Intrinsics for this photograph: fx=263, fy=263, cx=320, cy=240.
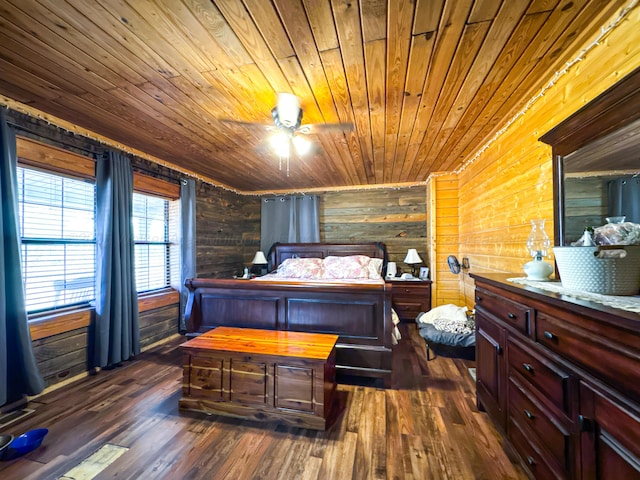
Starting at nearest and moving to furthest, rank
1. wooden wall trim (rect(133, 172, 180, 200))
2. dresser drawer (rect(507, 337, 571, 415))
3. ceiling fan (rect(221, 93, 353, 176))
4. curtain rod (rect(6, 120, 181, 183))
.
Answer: dresser drawer (rect(507, 337, 571, 415)) < ceiling fan (rect(221, 93, 353, 176)) < curtain rod (rect(6, 120, 181, 183)) < wooden wall trim (rect(133, 172, 180, 200))

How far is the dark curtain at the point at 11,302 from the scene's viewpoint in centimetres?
188

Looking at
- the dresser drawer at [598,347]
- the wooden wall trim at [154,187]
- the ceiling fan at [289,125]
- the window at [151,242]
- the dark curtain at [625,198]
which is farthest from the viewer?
the window at [151,242]

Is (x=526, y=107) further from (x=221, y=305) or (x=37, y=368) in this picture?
(x=37, y=368)

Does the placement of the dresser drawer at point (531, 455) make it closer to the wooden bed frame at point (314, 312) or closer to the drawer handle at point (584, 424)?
the drawer handle at point (584, 424)

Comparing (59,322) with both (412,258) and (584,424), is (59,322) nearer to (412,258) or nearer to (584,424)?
(584,424)

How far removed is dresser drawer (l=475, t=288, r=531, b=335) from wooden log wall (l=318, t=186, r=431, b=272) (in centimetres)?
270

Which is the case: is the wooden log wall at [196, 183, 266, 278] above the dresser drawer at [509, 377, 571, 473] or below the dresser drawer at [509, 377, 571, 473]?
above

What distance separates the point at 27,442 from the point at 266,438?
1.41 m

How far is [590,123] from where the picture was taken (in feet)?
4.27

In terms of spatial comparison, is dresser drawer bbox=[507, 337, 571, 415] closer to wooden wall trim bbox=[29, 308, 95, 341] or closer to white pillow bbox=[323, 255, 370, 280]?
white pillow bbox=[323, 255, 370, 280]

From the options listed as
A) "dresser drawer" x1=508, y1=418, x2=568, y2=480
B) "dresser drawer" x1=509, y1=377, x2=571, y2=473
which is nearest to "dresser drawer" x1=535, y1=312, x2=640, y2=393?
"dresser drawer" x1=509, y1=377, x2=571, y2=473

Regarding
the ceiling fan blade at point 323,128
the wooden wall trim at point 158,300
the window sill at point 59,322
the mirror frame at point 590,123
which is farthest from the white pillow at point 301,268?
the mirror frame at point 590,123

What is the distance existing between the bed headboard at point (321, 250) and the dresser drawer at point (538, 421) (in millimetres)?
3057

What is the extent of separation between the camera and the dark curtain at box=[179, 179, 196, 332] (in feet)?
11.8
